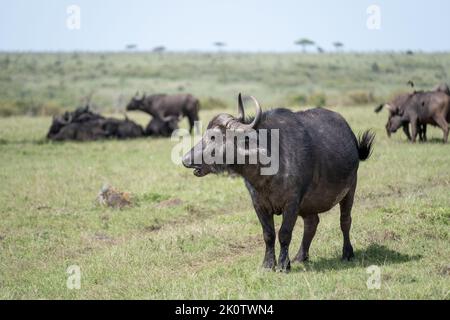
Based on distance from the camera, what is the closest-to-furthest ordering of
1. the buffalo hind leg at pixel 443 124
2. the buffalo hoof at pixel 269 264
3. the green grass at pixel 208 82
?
the buffalo hoof at pixel 269 264
the buffalo hind leg at pixel 443 124
the green grass at pixel 208 82

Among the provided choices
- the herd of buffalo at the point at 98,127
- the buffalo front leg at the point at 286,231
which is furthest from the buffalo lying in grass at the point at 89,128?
the buffalo front leg at the point at 286,231

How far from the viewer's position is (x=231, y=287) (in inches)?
293

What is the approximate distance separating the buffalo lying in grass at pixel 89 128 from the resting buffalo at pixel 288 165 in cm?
1628

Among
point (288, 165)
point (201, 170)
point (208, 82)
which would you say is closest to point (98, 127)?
point (201, 170)

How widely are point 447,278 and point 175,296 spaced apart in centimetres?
297

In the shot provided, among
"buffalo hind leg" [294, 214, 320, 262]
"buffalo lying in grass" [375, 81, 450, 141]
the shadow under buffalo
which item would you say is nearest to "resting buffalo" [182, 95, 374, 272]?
"buffalo hind leg" [294, 214, 320, 262]

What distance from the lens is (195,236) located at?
416 inches

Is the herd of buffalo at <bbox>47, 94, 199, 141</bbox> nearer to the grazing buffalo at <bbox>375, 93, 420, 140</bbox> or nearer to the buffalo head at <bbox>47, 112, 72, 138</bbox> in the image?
the buffalo head at <bbox>47, 112, 72, 138</bbox>

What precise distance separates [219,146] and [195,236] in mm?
2900

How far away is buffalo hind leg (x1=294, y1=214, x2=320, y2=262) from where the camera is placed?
8969 mm

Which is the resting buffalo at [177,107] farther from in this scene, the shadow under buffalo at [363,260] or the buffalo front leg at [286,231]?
the buffalo front leg at [286,231]

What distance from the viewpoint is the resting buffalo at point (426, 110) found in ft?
66.0

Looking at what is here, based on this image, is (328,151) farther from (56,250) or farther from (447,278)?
(56,250)
